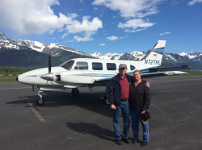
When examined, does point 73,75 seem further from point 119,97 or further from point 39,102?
point 119,97

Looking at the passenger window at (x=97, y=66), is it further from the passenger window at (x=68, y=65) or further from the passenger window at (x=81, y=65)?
the passenger window at (x=68, y=65)

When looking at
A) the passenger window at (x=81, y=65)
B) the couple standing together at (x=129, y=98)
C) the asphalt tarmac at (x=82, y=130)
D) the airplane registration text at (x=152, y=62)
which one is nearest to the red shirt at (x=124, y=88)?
the couple standing together at (x=129, y=98)

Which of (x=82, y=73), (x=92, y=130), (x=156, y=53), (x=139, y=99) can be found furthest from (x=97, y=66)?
(x=156, y=53)

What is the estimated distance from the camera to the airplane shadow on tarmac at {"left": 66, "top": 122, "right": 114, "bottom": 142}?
420cm

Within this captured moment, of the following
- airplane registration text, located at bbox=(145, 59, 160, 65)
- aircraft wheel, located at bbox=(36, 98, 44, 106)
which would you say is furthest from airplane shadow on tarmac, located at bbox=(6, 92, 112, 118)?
airplane registration text, located at bbox=(145, 59, 160, 65)

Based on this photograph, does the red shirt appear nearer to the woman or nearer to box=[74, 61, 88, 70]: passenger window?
the woman

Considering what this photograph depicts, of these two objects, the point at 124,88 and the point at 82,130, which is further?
the point at 82,130

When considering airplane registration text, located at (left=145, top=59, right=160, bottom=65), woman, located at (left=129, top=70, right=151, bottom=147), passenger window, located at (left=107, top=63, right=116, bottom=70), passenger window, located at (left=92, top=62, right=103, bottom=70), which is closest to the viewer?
woman, located at (left=129, top=70, right=151, bottom=147)

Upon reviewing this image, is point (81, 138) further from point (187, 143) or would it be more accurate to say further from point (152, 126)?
point (187, 143)

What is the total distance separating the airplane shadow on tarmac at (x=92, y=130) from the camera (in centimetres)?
420

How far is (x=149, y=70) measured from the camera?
1126 cm

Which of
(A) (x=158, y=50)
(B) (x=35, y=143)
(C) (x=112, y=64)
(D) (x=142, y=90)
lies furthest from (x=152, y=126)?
(A) (x=158, y=50)

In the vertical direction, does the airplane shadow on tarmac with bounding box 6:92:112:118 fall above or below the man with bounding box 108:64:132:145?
below

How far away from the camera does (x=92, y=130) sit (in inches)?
182
